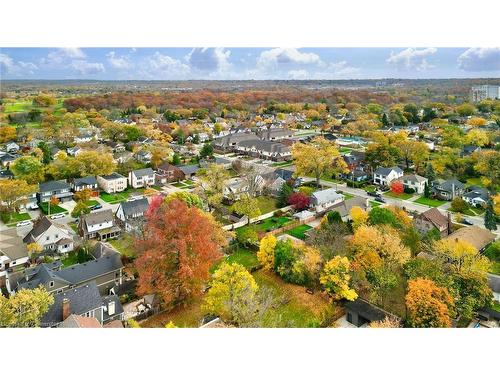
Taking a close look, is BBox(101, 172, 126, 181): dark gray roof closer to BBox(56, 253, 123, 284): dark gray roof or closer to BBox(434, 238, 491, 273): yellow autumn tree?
BBox(56, 253, 123, 284): dark gray roof

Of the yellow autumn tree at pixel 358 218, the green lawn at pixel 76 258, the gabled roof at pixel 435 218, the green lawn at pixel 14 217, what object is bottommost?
the green lawn at pixel 76 258

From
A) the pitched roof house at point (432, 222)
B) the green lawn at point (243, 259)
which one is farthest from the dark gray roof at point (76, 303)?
the pitched roof house at point (432, 222)

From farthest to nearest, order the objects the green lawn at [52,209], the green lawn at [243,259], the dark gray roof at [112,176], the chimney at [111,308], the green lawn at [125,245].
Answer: the dark gray roof at [112,176], the green lawn at [52,209], the green lawn at [125,245], the green lawn at [243,259], the chimney at [111,308]

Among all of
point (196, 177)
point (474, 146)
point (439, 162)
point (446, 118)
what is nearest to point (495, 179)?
point (439, 162)

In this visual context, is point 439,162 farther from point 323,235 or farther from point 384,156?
point 323,235

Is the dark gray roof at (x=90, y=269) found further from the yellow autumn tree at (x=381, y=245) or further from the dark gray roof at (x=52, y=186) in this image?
the dark gray roof at (x=52, y=186)

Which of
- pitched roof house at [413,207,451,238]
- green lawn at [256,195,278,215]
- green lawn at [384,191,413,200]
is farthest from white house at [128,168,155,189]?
pitched roof house at [413,207,451,238]
